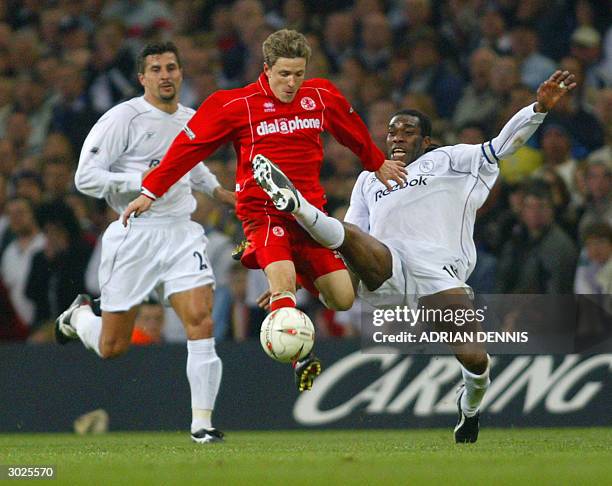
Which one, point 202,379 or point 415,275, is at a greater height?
point 415,275

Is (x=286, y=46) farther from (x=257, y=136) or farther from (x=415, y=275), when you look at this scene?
(x=415, y=275)

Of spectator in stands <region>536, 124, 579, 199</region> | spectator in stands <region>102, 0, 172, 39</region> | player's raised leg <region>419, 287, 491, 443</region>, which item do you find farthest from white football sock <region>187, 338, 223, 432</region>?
spectator in stands <region>102, 0, 172, 39</region>

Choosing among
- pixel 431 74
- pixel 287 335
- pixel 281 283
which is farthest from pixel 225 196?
pixel 431 74

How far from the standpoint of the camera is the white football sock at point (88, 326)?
9609 millimetres

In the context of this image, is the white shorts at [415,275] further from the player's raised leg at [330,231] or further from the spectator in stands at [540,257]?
the spectator in stands at [540,257]

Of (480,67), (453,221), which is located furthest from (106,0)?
(453,221)

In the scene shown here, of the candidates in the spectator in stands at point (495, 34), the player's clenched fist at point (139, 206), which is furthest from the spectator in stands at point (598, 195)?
the player's clenched fist at point (139, 206)

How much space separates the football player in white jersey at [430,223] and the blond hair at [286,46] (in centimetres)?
123

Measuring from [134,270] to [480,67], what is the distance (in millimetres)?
5094

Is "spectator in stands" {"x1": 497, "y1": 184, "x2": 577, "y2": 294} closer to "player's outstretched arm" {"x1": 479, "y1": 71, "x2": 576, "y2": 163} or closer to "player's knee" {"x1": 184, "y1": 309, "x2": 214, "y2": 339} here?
"player's outstretched arm" {"x1": 479, "y1": 71, "x2": 576, "y2": 163}

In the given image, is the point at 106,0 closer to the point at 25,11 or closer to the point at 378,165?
the point at 25,11

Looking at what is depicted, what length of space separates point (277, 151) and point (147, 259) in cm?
161

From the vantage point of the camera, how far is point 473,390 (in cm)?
884

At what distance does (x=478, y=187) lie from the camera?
9227 millimetres
